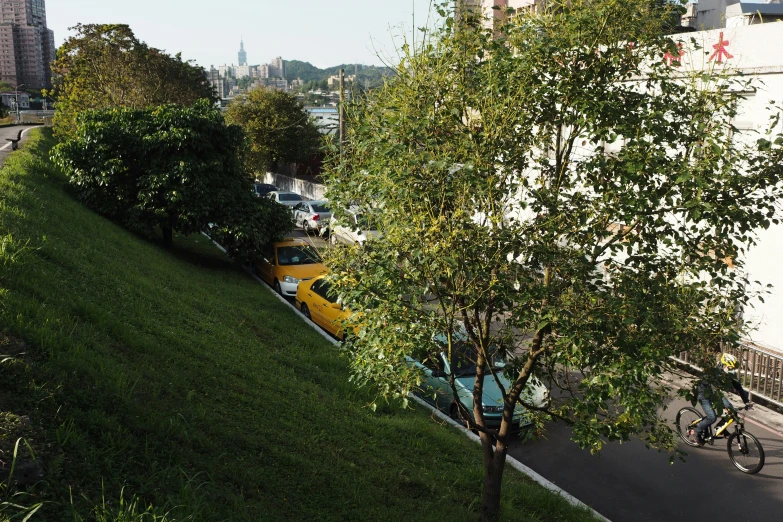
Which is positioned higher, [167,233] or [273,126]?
[273,126]

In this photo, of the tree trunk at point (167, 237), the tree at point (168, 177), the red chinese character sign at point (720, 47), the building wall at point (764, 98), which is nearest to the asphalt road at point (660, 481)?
the building wall at point (764, 98)

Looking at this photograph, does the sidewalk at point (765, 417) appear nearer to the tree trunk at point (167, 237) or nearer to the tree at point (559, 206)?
the tree at point (559, 206)

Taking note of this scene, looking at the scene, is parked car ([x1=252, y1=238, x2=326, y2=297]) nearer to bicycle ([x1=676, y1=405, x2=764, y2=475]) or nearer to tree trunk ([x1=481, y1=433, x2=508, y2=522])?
bicycle ([x1=676, y1=405, x2=764, y2=475])

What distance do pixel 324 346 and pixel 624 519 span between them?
642 cm

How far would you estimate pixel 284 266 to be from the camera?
1856 cm

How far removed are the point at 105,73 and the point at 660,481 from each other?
27718 millimetres

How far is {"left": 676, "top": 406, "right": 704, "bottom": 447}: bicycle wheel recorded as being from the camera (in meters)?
10.4

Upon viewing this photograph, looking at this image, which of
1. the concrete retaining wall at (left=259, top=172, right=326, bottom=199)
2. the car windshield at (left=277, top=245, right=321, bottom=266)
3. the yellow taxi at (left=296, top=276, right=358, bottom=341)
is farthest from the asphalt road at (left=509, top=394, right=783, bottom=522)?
the concrete retaining wall at (left=259, top=172, right=326, bottom=199)

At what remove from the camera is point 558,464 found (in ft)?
32.7

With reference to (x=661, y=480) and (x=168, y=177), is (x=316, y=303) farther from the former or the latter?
(x=661, y=480)

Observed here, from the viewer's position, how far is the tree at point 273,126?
4356 centimetres

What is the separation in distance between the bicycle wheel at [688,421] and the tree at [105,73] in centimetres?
2527

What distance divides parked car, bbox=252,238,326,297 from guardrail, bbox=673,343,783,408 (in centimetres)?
993

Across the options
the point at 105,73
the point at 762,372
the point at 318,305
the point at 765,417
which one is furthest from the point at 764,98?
the point at 105,73
